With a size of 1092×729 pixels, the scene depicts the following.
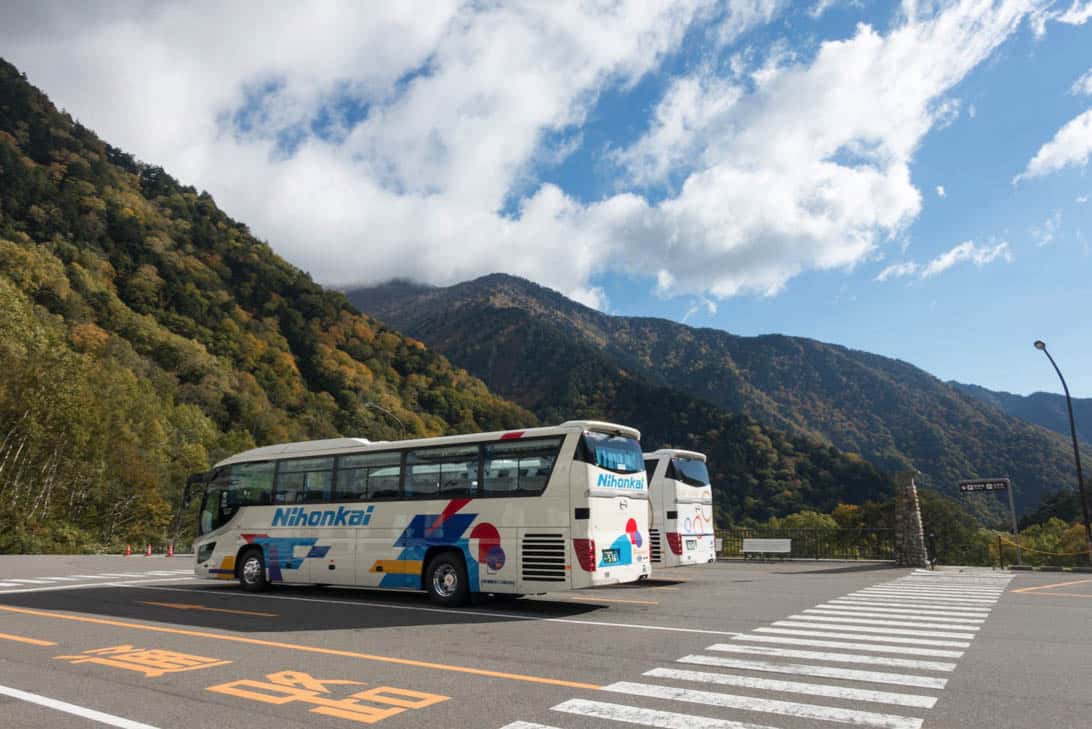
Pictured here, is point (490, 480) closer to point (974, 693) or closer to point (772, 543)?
point (974, 693)

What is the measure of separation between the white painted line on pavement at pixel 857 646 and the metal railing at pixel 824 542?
21283mm

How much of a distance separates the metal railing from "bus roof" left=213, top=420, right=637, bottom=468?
18.8m

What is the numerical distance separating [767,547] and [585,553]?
67.9ft

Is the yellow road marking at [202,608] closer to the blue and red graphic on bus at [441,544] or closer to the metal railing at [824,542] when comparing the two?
the blue and red graphic on bus at [441,544]

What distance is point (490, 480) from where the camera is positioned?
41.2 ft

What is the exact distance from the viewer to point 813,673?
23.3 ft

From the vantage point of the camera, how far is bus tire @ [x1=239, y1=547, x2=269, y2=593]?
15.6 m

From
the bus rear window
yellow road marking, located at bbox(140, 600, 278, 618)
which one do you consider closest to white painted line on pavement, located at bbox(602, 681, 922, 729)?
the bus rear window

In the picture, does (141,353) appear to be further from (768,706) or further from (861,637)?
(768,706)

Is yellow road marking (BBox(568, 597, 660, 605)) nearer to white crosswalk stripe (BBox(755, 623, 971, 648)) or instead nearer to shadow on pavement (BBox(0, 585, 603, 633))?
shadow on pavement (BBox(0, 585, 603, 633))

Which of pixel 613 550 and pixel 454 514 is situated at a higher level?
pixel 454 514

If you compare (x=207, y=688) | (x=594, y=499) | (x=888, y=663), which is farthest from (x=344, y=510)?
(x=888, y=663)

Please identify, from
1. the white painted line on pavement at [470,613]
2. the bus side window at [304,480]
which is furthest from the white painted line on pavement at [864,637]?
the bus side window at [304,480]

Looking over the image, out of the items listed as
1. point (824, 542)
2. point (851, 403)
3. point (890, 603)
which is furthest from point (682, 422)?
point (890, 603)
